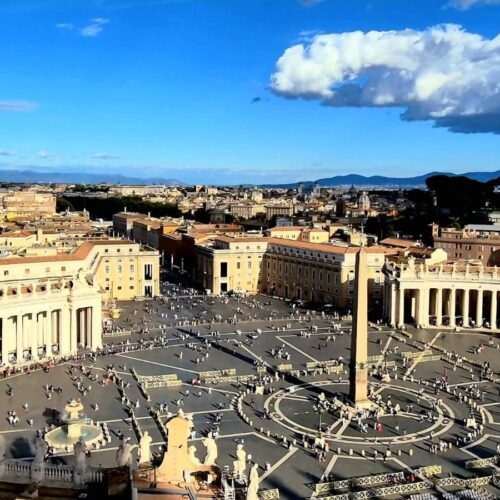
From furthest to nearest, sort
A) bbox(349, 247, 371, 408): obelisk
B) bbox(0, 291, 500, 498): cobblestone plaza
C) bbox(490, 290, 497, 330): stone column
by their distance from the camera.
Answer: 1. bbox(490, 290, 497, 330): stone column
2. bbox(349, 247, 371, 408): obelisk
3. bbox(0, 291, 500, 498): cobblestone plaza

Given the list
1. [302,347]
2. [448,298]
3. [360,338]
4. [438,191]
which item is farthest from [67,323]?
[438,191]

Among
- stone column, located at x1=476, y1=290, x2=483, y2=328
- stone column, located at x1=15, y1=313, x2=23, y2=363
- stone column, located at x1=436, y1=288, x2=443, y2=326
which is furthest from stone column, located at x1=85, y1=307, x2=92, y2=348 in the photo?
stone column, located at x1=476, y1=290, x2=483, y2=328

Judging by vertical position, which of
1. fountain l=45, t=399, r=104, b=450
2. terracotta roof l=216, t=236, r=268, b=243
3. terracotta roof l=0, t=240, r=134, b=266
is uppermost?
terracotta roof l=216, t=236, r=268, b=243

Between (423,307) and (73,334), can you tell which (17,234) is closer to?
(73,334)

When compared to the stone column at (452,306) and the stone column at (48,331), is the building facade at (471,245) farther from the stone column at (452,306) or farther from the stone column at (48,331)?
the stone column at (48,331)

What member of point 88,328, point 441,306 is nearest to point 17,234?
point 88,328

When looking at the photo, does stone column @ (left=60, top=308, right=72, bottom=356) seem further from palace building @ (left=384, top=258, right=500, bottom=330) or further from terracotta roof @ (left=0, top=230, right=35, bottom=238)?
palace building @ (left=384, top=258, right=500, bottom=330)
